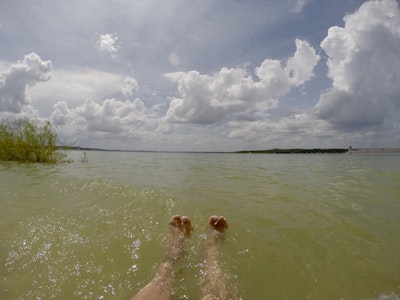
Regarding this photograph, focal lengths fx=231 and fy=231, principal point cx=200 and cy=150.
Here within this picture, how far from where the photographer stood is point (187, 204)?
16.8ft

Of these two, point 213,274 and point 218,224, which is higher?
point 218,224

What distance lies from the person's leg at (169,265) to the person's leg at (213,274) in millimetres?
341

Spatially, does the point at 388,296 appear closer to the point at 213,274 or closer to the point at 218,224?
the point at 213,274

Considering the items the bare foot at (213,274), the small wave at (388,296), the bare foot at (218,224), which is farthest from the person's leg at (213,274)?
the small wave at (388,296)

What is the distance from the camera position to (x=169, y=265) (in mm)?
2605

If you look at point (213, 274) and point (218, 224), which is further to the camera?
point (218, 224)

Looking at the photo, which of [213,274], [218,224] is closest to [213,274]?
[213,274]

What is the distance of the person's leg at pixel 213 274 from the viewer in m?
2.19

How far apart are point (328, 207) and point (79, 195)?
18.4 ft

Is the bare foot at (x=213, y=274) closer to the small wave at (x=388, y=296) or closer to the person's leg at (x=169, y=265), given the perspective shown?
the person's leg at (x=169, y=265)

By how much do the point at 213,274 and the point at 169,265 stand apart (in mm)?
504

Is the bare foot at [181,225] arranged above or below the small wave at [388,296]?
above

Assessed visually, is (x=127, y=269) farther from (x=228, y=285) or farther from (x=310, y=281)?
(x=310, y=281)

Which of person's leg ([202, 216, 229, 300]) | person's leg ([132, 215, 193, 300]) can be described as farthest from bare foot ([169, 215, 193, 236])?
person's leg ([202, 216, 229, 300])
